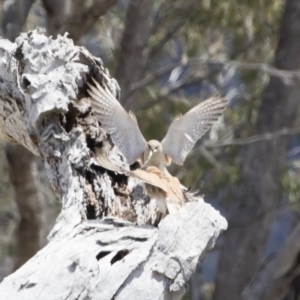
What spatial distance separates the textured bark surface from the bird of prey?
2718 mm

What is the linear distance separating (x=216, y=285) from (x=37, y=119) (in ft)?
11.4

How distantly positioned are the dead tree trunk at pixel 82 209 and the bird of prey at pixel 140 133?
0.05m

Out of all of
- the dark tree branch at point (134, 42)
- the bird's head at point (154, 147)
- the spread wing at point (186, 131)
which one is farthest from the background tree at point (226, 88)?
the bird's head at point (154, 147)

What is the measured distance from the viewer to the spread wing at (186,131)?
326 cm

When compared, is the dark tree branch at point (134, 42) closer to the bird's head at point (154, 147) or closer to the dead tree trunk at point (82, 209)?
the dead tree trunk at point (82, 209)

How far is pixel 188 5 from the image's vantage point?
7.09 m

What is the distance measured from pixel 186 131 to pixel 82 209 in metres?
0.84

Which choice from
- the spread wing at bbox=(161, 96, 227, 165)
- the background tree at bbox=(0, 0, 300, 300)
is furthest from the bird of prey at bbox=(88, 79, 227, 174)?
the background tree at bbox=(0, 0, 300, 300)

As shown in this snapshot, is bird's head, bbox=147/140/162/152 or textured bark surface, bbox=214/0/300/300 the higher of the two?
textured bark surface, bbox=214/0/300/300

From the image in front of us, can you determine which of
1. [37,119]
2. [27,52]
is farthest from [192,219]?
[27,52]

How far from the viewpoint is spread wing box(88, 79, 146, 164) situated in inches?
116

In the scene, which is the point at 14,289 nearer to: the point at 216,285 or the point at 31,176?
the point at 31,176

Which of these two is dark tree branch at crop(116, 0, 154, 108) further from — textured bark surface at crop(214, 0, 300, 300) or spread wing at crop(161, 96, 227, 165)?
spread wing at crop(161, 96, 227, 165)

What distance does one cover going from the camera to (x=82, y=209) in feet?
8.37
